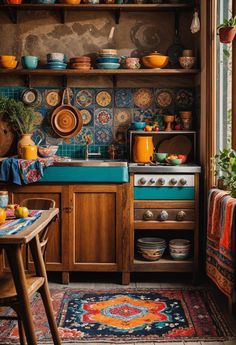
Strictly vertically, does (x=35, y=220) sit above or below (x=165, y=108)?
below

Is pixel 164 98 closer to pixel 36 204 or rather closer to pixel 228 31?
pixel 228 31

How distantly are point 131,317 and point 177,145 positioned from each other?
1.96 metres

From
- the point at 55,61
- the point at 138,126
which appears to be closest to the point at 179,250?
the point at 138,126

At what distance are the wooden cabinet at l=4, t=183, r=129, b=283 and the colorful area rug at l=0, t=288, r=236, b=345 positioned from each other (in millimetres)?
294

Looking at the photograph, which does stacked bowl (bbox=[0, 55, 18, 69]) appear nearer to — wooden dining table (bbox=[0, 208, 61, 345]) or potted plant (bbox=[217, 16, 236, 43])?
potted plant (bbox=[217, 16, 236, 43])

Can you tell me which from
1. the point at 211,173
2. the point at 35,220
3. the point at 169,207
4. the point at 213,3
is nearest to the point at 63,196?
the point at 169,207

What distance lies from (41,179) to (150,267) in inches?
46.1

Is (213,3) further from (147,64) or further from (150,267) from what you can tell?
(150,267)

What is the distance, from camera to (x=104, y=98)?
545 centimetres

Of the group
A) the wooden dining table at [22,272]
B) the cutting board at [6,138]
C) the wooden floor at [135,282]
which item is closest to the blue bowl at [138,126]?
the cutting board at [6,138]

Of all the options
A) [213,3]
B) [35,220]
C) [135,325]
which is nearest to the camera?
[35,220]

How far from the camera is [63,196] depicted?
4.75 m

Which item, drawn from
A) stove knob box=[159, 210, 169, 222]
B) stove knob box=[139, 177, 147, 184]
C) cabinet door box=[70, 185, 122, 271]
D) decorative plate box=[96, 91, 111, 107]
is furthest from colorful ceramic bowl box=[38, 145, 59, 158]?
stove knob box=[159, 210, 169, 222]

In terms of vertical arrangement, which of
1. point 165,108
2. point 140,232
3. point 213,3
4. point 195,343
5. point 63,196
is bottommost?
point 195,343
